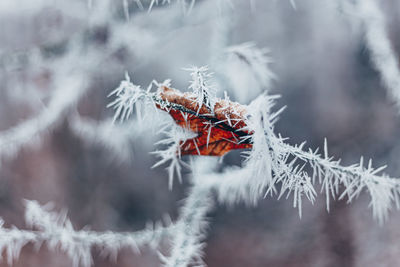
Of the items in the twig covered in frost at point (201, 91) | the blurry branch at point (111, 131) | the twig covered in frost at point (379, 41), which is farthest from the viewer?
the blurry branch at point (111, 131)

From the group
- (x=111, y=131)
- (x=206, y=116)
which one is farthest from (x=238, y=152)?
(x=206, y=116)

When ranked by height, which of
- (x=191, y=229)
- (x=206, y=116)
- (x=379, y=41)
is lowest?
(x=191, y=229)

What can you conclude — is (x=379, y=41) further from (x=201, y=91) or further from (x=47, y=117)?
(x=47, y=117)

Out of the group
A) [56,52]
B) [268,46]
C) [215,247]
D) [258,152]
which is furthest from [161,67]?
[258,152]

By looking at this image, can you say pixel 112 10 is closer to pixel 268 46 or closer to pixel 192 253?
pixel 192 253

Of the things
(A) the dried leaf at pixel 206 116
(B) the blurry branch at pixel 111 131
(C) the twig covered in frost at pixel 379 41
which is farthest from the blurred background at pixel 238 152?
(A) the dried leaf at pixel 206 116

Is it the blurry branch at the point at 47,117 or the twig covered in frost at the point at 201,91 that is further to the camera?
the blurry branch at the point at 47,117

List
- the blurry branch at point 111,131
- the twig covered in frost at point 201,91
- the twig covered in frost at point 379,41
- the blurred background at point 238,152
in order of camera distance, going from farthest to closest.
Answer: the blurred background at point 238,152
the blurry branch at point 111,131
the twig covered in frost at point 379,41
the twig covered in frost at point 201,91

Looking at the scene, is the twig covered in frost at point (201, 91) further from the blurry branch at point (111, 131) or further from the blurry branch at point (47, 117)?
the blurry branch at point (47, 117)

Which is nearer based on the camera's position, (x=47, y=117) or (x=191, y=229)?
(x=191, y=229)
